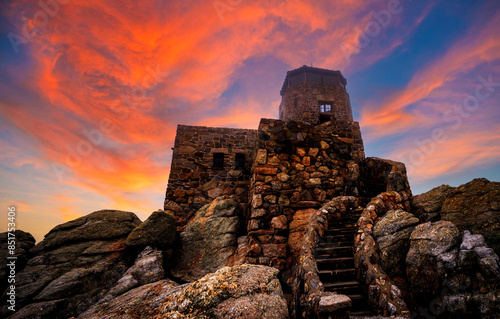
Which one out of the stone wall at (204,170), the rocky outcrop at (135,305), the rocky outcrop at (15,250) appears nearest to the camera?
the rocky outcrop at (135,305)

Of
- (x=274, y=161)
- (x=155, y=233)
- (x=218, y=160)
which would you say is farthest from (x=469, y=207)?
(x=218, y=160)

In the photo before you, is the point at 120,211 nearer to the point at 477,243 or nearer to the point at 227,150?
the point at 227,150

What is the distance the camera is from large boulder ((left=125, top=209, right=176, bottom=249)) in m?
5.64

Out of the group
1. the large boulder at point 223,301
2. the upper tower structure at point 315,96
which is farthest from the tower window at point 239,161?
the upper tower structure at point 315,96

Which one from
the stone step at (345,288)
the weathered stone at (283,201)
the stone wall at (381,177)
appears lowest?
the stone step at (345,288)

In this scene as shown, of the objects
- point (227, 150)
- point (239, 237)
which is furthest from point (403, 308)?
point (227, 150)

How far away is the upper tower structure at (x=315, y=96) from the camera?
23.0 metres

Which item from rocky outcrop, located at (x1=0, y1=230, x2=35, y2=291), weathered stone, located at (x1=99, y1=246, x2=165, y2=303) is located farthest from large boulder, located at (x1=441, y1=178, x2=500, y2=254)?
rocky outcrop, located at (x1=0, y1=230, x2=35, y2=291)

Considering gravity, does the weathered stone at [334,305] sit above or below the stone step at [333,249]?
below

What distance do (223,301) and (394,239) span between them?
3.43 m

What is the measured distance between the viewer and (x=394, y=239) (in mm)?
3803

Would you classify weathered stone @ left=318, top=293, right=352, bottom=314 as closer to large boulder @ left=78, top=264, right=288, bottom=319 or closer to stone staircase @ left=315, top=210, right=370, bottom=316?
large boulder @ left=78, top=264, right=288, bottom=319

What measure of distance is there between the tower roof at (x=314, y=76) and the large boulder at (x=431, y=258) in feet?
80.2

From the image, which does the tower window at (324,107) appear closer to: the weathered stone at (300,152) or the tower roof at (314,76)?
the tower roof at (314,76)
